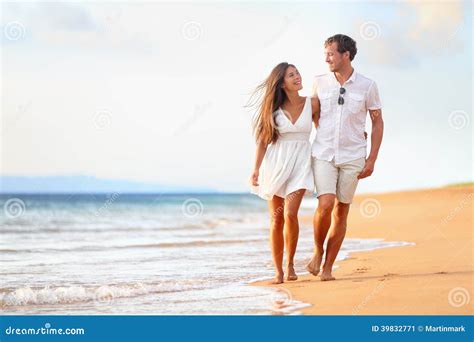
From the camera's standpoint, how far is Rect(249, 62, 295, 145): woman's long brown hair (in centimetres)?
632

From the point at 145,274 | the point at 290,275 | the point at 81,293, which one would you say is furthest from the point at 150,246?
the point at 290,275

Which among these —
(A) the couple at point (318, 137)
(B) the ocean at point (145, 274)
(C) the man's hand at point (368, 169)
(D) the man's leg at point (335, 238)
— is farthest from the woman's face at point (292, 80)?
(B) the ocean at point (145, 274)

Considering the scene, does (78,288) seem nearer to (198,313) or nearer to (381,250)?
(198,313)

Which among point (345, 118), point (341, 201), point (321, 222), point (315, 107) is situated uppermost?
point (315, 107)

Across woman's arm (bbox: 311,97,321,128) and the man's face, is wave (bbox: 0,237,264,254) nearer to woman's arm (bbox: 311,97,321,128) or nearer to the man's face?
woman's arm (bbox: 311,97,321,128)

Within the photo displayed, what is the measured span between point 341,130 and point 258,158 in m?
0.70

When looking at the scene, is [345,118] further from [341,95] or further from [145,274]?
[145,274]

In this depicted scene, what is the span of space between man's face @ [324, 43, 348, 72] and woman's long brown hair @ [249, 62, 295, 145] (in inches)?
11.7

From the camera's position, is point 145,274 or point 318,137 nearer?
point 318,137

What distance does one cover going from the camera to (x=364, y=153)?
6.34m

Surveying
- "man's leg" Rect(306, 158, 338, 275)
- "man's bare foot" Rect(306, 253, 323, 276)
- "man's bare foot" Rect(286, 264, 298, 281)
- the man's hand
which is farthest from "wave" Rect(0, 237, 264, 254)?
the man's hand

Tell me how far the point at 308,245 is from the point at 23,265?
12.4 ft

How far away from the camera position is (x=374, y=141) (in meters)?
6.32

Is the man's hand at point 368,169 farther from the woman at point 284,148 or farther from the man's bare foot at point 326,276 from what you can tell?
the man's bare foot at point 326,276
